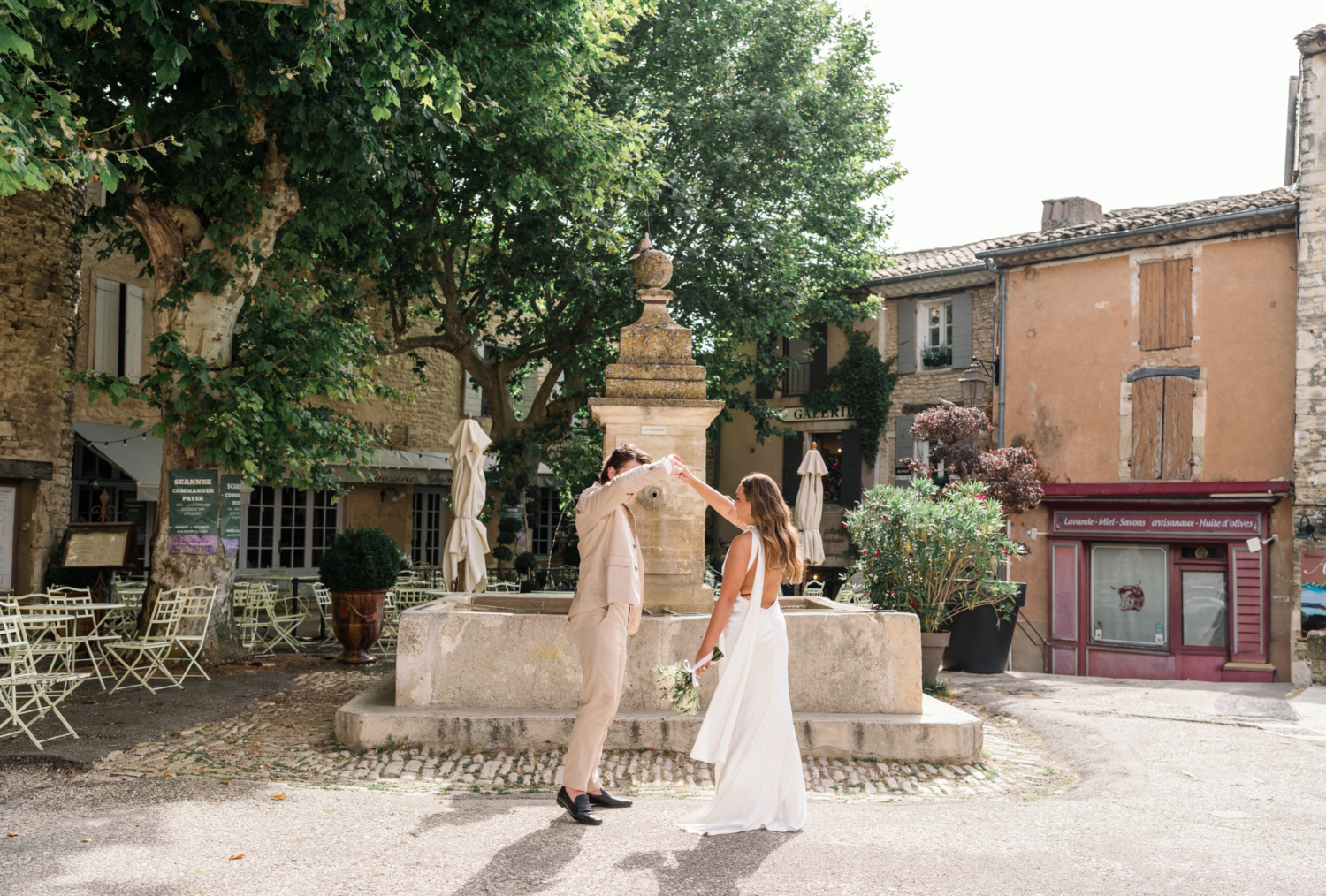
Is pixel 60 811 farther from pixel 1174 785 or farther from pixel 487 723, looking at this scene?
pixel 1174 785

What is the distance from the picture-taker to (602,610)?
16.5ft

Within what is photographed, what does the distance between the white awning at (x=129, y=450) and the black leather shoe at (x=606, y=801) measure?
41.3ft

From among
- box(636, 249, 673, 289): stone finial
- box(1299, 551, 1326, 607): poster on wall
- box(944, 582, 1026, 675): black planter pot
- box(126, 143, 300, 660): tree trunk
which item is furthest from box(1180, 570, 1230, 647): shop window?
box(126, 143, 300, 660): tree trunk

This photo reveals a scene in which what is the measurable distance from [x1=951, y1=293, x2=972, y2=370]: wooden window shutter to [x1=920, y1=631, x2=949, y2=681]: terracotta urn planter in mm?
11978

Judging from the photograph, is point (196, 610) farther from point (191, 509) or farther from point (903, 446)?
point (903, 446)

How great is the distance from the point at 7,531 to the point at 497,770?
11401 millimetres

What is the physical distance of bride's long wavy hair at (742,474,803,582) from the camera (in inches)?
197

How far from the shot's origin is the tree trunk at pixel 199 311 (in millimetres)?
10492

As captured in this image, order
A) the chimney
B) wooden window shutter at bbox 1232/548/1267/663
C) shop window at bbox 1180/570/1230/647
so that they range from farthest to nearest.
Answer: the chimney < shop window at bbox 1180/570/1230/647 < wooden window shutter at bbox 1232/548/1267/663

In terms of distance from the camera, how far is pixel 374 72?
28.8 feet

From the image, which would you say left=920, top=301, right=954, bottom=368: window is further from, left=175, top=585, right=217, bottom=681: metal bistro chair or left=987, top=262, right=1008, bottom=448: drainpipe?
left=175, top=585, right=217, bottom=681: metal bistro chair

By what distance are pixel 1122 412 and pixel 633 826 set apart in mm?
14922

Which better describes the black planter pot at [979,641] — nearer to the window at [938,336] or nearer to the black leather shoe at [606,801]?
the black leather shoe at [606,801]

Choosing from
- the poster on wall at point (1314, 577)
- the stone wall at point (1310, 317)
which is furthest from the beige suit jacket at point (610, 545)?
the stone wall at point (1310, 317)
